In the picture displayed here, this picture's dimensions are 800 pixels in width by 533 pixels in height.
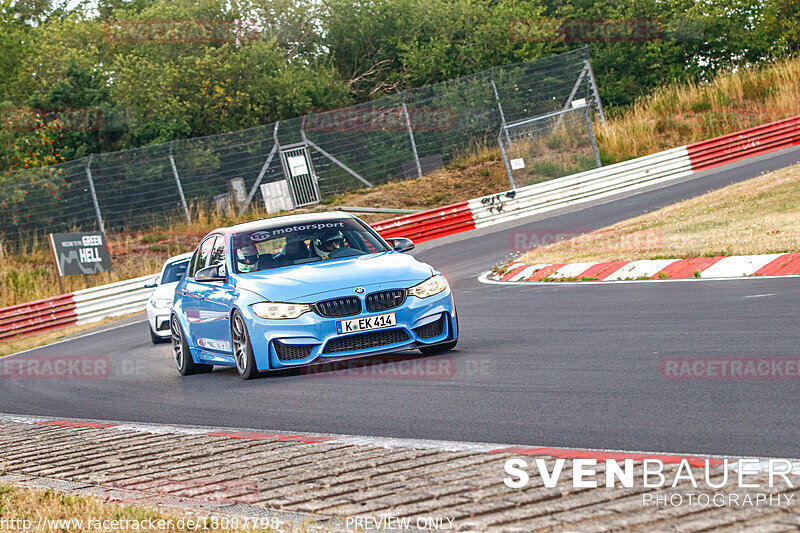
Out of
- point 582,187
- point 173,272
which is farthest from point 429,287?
point 582,187

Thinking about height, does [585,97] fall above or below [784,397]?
above

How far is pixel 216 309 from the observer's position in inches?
414

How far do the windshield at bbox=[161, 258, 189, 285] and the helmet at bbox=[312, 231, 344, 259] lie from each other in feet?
25.3

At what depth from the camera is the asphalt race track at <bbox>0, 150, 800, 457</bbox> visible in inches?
232

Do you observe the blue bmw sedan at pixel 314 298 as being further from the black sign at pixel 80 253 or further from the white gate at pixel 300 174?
the white gate at pixel 300 174

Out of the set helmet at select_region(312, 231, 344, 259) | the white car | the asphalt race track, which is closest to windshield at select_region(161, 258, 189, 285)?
the white car

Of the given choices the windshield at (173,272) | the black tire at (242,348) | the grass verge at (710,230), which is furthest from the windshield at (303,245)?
the windshield at (173,272)

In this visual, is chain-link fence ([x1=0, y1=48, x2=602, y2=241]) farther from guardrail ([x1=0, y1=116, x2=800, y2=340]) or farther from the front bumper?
the front bumper

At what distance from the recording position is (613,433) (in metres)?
5.75

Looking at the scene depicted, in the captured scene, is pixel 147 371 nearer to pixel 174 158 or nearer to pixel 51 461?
pixel 51 461

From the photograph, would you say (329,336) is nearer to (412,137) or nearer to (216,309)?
(216,309)

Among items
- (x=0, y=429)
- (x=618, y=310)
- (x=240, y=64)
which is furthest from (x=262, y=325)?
(x=240, y=64)

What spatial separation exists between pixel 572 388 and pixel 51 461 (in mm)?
3591

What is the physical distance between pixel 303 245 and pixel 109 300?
17.4 metres
